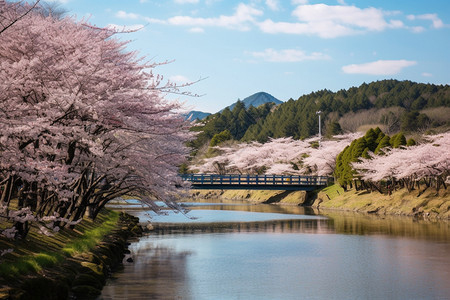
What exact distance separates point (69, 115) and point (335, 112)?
95.6 m

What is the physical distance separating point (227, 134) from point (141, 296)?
267 ft

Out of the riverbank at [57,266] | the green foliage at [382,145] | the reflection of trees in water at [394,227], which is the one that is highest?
the green foliage at [382,145]

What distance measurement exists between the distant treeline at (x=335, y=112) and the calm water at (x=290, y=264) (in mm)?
57992

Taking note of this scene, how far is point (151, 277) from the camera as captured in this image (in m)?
16.4

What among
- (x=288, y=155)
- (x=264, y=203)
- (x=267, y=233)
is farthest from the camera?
(x=288, y=155)

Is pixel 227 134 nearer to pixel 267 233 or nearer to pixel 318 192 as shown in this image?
pixel 318 192

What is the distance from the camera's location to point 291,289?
1471 cm

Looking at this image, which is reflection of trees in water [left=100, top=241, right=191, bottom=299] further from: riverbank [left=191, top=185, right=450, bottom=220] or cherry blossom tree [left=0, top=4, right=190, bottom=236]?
riverbank [left=191, top=185, right=450, bottom=220]

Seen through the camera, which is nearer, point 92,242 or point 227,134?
point 92,242

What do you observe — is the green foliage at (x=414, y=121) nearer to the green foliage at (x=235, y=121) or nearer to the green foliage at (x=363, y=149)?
the green foliage at (x=363, y=149)

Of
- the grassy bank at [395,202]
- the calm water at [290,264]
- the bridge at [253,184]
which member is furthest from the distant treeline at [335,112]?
the calm water at [290,264]

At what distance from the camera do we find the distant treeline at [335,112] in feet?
293

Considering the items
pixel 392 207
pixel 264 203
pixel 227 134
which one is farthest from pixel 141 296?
pixel 227 134

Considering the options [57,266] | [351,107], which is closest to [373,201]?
[57,266]
